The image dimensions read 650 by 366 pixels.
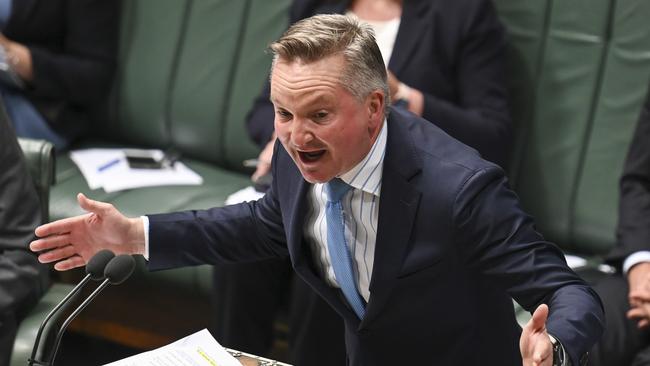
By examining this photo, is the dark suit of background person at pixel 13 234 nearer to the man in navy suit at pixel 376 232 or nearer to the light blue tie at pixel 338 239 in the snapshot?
the man in navy suit at pixel 376 232

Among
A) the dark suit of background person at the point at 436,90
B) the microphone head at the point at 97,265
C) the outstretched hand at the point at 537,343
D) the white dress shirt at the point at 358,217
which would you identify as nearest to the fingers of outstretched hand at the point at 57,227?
the microphone head at the point at 97,265

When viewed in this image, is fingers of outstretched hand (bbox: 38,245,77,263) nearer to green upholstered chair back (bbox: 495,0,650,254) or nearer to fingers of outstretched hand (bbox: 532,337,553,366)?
fingers of outstretched hand (bbox: 532,337,553,366)

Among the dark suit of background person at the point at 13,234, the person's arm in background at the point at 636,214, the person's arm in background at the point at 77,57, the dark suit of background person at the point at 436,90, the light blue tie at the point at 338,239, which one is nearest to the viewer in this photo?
the light blue tie at the point at 338,239

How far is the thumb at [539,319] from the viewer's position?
1.50 metres

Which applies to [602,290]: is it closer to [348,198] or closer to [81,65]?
[348,198]

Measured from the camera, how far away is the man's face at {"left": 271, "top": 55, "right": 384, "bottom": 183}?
1.67m

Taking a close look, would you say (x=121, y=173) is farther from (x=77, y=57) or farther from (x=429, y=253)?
(x=429, y=253)

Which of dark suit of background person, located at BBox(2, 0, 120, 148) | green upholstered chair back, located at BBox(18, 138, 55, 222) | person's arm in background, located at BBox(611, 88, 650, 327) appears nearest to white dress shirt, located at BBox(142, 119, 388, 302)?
green upholstered chair back, located at BBox(18, 138, 55, 222)

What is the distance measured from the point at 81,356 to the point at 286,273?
87cm

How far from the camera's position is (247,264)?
9.29ft

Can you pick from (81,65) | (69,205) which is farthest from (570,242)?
(81,65)

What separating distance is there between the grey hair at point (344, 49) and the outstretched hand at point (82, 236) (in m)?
0.45

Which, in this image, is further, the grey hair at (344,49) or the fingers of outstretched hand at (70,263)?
the fingers of outstretched hand at (70,263)

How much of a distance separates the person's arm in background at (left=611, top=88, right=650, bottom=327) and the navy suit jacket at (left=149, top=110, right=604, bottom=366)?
751 millimetres
